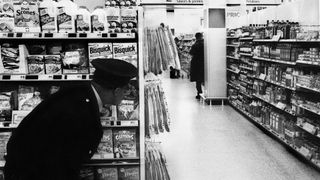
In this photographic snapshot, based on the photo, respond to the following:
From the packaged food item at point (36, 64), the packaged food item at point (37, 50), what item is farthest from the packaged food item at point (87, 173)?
the packaged food item at point (37, 50)

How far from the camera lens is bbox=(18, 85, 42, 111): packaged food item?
4000mm

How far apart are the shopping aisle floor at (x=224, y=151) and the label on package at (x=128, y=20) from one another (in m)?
2.42

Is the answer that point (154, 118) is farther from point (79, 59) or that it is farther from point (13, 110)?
point (13, 110)

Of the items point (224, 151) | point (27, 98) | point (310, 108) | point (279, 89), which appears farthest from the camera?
point (279, 89)

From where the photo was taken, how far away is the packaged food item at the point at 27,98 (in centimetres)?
400

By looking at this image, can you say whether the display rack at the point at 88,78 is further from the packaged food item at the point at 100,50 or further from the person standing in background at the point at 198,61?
the person standing in background at the point at 198,61

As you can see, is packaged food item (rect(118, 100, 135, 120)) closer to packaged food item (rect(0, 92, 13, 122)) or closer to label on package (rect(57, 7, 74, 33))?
label on package (rect(57, 7, 74, 33))

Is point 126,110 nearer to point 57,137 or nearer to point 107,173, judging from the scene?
point 107,173

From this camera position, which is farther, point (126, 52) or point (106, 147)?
point (106, 147)

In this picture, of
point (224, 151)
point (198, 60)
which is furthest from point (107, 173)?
point (198, 60)

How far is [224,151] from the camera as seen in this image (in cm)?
674

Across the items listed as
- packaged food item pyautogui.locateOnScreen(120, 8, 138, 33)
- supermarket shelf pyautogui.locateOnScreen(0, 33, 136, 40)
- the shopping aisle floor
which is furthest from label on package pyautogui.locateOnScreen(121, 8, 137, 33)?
the shopping aisle floor

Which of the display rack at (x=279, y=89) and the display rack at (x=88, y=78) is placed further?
the display rack at (x=279, y=89)

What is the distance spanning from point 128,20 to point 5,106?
151 cm
